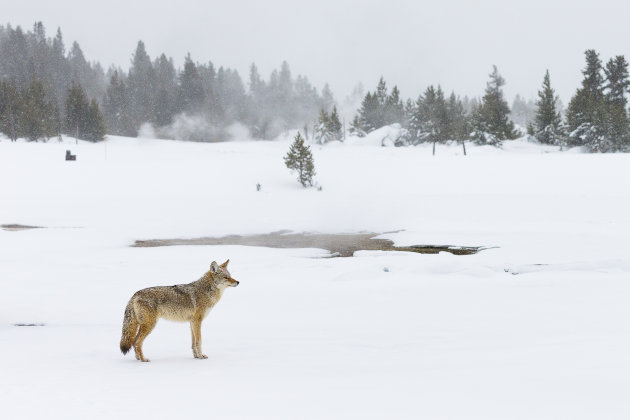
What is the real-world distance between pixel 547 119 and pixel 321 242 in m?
56.8

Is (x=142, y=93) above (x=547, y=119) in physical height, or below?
above

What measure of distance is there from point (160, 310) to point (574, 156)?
4982 centimetres

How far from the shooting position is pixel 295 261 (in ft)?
52.9

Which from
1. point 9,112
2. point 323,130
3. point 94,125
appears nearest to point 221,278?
point 94,125

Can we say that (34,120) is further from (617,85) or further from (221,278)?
(617,85)

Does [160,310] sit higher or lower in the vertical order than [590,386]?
higher

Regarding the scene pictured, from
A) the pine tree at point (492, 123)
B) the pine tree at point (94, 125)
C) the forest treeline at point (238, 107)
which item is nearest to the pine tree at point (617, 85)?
the forest treeline at point (238, 107)

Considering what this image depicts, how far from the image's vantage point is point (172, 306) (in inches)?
248

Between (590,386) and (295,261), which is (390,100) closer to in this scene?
(295,261)

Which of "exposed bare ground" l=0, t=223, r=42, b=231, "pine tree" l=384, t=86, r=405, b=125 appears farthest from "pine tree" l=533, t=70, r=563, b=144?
"exposed bare ground" l=0, t=223, r=42, b=231

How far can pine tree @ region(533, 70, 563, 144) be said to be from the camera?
6353 centimetres

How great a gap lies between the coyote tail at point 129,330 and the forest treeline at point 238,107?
58.2m

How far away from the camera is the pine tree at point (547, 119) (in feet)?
208

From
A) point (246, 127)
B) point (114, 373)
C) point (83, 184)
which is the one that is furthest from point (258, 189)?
Answer: point (246, 127)
